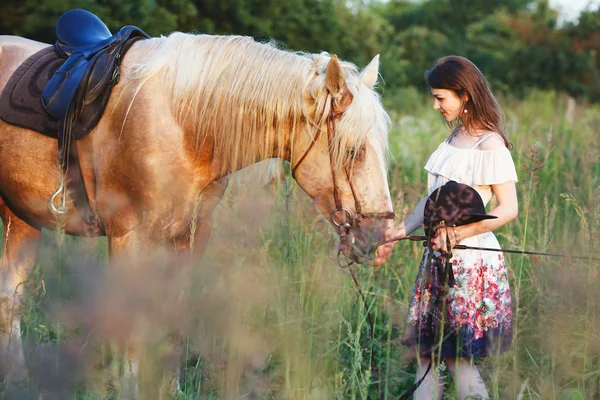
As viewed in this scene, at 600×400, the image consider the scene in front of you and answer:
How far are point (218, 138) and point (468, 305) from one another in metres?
1.34

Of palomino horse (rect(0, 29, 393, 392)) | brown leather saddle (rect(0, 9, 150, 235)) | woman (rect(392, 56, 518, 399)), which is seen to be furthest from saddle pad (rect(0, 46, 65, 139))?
woman (rect(392, 56, 518, 399))

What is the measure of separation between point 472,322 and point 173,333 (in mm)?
1315

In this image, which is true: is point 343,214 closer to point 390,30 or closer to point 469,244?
point 469,244

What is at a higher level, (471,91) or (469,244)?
(471,91)

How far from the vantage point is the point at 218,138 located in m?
3.08

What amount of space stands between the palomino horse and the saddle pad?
11 centimetres

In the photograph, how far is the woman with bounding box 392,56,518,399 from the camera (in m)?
2.82

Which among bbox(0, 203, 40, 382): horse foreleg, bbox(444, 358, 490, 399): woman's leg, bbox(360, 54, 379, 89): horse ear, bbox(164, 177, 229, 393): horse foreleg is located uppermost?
A: bbox(360, 54, 379, 89): horse ear

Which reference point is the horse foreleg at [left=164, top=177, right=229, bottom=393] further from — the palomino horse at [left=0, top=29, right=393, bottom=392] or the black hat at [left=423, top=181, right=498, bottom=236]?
the black hat at [left=423, top=181, right=498, bottom=236]

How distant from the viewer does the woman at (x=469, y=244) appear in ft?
9.27

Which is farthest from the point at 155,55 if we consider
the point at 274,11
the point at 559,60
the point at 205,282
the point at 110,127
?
the point at 559,60

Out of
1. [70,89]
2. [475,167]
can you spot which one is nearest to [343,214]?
[475,167]

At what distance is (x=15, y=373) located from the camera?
97.7 inches

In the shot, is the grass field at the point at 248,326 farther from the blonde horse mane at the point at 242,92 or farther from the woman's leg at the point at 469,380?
the blonde horse mane at the point at 242,92
